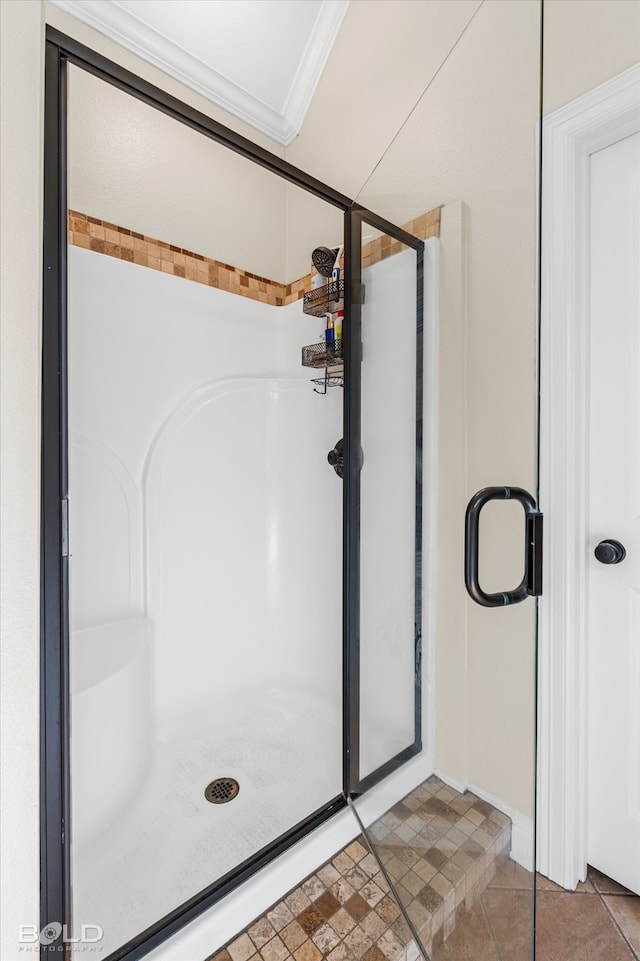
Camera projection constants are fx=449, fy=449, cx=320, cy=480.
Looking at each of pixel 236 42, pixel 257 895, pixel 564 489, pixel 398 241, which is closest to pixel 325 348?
pixel 398 241

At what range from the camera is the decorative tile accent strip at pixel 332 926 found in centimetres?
83

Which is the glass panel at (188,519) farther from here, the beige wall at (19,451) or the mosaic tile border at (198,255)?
the beige wall at (19,451)

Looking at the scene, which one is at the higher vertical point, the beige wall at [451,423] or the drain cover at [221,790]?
the beige wall at [451,423]

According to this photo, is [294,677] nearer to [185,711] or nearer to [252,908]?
[185,711]

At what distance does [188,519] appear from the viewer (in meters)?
1.56

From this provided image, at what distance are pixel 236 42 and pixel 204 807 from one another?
224 cm

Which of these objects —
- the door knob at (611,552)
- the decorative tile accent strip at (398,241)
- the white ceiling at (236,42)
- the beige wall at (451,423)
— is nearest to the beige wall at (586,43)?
the beige wall at (451,423)

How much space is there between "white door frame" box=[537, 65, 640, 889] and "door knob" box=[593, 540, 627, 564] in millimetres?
37

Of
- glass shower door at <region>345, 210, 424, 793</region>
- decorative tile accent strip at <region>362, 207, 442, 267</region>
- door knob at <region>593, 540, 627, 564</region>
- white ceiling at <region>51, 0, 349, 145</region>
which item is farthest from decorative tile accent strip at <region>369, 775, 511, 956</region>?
white ceiling at <region>51, 0, 349, 145</region>

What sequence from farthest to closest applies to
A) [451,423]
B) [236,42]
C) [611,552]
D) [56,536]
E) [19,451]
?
[236,42] → [611,552] → [451,423] → [56,536] → [19,451]

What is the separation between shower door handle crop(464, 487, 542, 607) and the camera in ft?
2.24

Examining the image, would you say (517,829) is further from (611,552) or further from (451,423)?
(451,423)

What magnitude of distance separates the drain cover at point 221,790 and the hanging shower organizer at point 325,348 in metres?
1.22

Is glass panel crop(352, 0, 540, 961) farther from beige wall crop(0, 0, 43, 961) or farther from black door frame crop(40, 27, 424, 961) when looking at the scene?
beige wall crop(0, 0, 43, 961)
